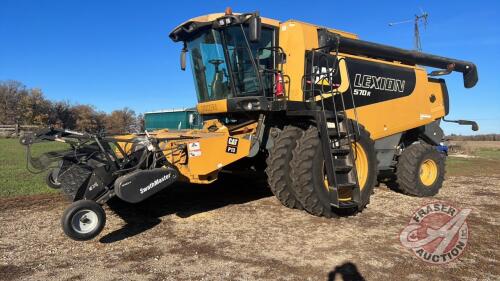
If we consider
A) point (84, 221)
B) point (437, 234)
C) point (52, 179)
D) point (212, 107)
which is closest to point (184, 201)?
point (212, 107)

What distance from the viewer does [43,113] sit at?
5491 centimetres

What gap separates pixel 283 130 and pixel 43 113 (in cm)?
5571

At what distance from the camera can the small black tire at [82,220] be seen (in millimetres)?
4486

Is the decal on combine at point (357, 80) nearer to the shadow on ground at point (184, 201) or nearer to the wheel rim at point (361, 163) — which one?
the wheel rim at point (361, 163)

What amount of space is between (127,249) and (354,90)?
4.69 metres

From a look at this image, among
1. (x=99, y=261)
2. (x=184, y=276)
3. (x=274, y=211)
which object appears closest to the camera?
(x=184, y=276)

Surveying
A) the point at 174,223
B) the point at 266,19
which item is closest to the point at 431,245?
the point at 174,223

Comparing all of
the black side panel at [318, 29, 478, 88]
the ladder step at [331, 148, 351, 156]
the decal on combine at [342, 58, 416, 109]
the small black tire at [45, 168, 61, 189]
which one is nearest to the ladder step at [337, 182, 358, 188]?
the ladder step at [331, 148, 351, 156]

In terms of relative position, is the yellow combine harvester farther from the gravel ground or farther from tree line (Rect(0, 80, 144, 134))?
tree line (Rect(0, 80, 144, 134))

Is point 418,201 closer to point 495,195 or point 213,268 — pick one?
point 495,195

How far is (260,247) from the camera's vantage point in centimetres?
483

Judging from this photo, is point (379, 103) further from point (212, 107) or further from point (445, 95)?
point (212, 107)

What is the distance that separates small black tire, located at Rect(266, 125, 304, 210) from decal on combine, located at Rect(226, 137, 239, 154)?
521 mm

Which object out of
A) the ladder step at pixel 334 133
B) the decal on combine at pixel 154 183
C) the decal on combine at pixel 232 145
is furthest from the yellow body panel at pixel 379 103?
the decal on combine at pixel 154 183
